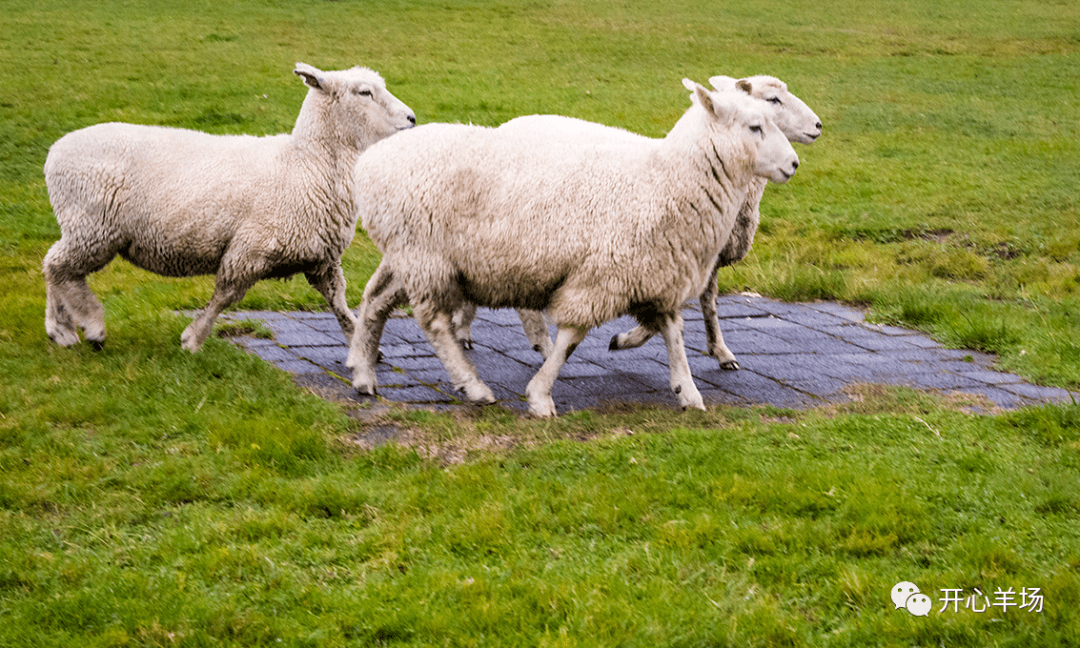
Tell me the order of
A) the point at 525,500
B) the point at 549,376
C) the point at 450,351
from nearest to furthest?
the point at 525,500 → the point at 549,376 → the point at 450,351

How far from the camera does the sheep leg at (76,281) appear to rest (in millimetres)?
5824

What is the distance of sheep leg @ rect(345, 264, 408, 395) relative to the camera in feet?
18.7

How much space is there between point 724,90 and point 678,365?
1.65 m

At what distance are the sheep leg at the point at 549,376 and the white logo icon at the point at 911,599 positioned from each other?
7.09 feet

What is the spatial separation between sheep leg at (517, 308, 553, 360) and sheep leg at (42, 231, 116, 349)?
8.28 feet

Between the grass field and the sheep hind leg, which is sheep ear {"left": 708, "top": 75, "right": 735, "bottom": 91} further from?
the grass field

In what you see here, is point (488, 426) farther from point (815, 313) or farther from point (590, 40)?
point (590, 40)

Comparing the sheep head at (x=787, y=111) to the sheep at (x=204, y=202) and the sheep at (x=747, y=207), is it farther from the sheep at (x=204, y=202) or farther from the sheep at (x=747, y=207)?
the sheep at (x=204, y=202)

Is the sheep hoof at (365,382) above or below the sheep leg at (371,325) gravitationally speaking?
below

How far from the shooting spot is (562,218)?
210 inches

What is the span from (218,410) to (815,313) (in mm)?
4949

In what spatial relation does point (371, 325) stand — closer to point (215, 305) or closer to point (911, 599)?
point (215, 305)

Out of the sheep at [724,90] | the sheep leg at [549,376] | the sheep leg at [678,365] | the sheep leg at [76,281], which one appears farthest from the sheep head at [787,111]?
the sheep leg at [76,281]

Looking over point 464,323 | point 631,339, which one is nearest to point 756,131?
point 631,339
